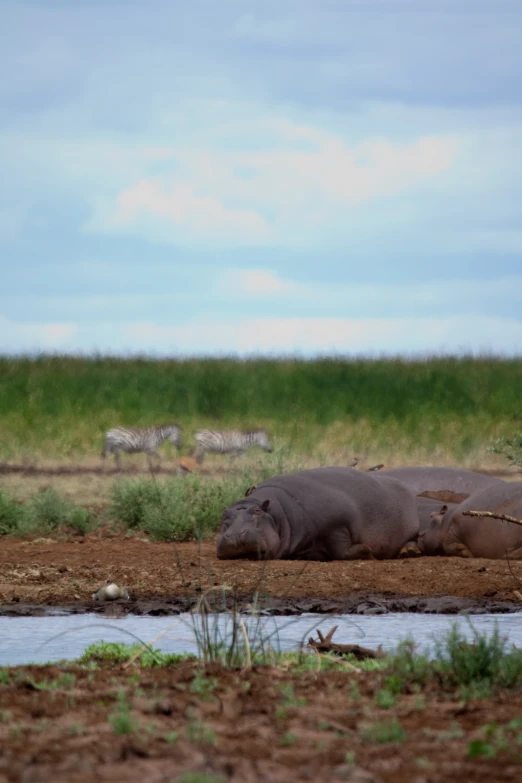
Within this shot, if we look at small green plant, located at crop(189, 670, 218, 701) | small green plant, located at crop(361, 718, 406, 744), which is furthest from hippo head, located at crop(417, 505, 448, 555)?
small green plant, located at crop(361, 718, 406, 744)

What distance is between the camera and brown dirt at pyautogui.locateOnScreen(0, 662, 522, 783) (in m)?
3.62

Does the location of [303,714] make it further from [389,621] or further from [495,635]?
[389,621]

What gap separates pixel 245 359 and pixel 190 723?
33.8 meters

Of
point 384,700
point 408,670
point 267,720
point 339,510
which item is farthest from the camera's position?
point 339,510

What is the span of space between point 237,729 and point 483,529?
24.3 ft

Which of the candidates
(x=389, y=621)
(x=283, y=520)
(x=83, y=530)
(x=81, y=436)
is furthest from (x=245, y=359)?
(x=389, y=621)

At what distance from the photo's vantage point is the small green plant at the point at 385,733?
4086mm

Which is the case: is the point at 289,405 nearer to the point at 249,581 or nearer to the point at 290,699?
the point at 249,581

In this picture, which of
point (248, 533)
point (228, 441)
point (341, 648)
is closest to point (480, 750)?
point (341, 648)

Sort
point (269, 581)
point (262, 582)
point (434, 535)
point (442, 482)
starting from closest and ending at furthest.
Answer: point (262, 582)
point (269, 581)
point (434, 535)
point (442, 482)

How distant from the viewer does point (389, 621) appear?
780 centimetres

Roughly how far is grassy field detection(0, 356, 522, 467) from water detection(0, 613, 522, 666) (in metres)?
13.9

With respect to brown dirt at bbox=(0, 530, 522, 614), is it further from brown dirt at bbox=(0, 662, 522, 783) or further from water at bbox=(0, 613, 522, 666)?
brown dirt at bbox=(0, 662, 522, 783)

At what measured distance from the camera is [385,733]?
13.4 feet
